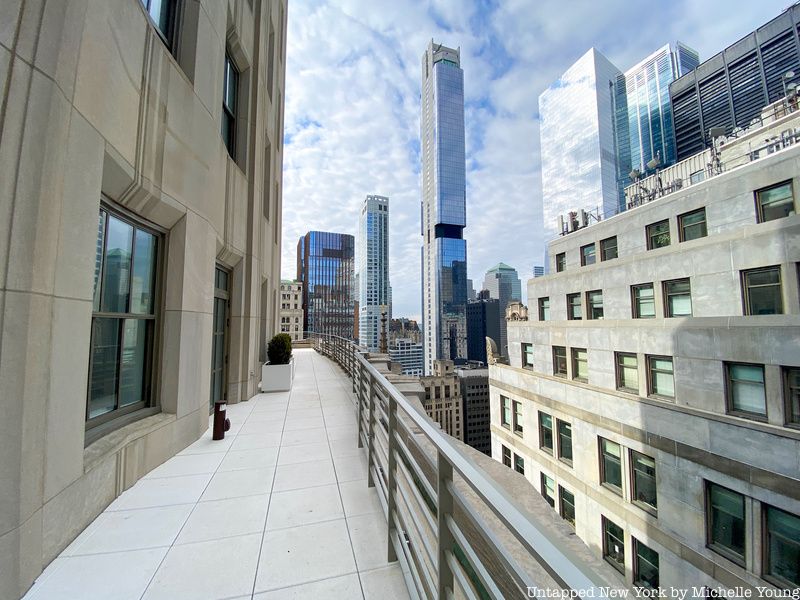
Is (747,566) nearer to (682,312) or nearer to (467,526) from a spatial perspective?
(682,312)

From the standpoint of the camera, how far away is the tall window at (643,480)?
46.4ft

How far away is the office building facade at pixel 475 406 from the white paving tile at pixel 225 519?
71.3 meters

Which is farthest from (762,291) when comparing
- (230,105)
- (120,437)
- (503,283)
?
(503,283)

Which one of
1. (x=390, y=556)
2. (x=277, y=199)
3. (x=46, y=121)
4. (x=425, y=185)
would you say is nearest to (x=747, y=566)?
(x=390, y=556)

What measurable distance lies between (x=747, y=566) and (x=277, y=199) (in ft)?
70.5

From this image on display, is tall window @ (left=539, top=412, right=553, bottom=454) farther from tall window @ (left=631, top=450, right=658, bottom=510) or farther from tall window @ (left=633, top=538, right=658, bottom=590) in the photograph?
tall window @ (left=633, top=538, right=658, bottom=590)

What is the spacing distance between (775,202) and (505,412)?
19.3 m

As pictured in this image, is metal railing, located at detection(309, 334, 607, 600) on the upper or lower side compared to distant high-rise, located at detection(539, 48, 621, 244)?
lower

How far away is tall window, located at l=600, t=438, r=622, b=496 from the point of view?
51.7ft

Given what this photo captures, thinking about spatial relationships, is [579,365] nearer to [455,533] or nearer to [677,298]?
[677,298]

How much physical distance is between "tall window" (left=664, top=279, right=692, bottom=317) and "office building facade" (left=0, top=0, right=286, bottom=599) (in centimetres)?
1847

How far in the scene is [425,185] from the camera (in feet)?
506

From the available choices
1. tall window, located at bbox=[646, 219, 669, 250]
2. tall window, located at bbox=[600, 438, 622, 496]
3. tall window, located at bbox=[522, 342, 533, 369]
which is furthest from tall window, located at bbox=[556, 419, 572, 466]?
tall window, located at bbox=[646, 219, 669, 250]

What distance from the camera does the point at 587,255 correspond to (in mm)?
21641
